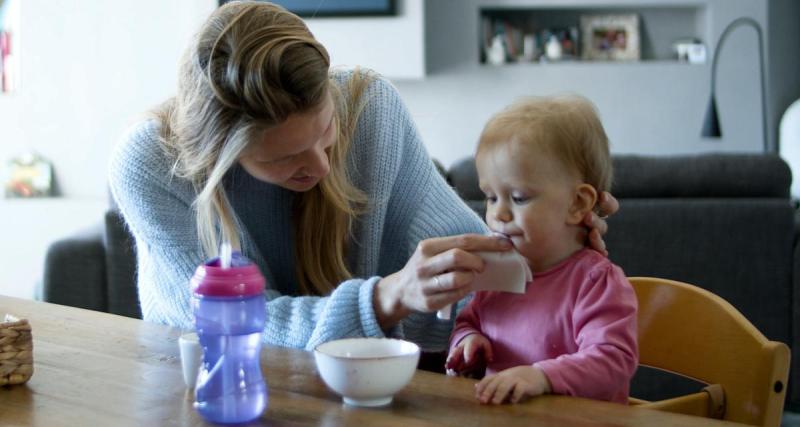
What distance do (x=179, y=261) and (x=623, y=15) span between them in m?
4.52

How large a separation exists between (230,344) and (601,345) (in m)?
0.44

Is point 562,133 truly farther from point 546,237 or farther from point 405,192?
point 405,192

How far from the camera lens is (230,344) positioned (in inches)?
39.5

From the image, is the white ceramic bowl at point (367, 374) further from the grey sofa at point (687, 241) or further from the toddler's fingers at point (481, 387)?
the grey sofa at point (687, 241)

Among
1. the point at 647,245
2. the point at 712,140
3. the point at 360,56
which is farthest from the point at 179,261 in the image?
the point at 712,140

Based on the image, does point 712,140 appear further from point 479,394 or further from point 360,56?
point 479,394

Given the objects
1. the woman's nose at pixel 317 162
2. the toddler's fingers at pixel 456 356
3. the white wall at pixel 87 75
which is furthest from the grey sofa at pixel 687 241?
the white wall at pixel 87 75

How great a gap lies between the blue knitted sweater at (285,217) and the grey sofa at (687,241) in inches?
44.7

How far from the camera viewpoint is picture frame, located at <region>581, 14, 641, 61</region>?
561cm

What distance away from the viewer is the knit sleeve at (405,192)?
5.40ft

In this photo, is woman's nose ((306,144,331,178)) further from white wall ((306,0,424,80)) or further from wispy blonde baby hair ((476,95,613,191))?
white wall ((306,0,424,80))

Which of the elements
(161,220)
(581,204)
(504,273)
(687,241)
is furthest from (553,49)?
(504,273)

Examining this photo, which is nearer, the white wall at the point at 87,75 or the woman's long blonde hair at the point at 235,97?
the woman's long blonde hair at the point at 235,97

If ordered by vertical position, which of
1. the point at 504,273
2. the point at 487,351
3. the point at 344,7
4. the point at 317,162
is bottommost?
the point at 487,351
